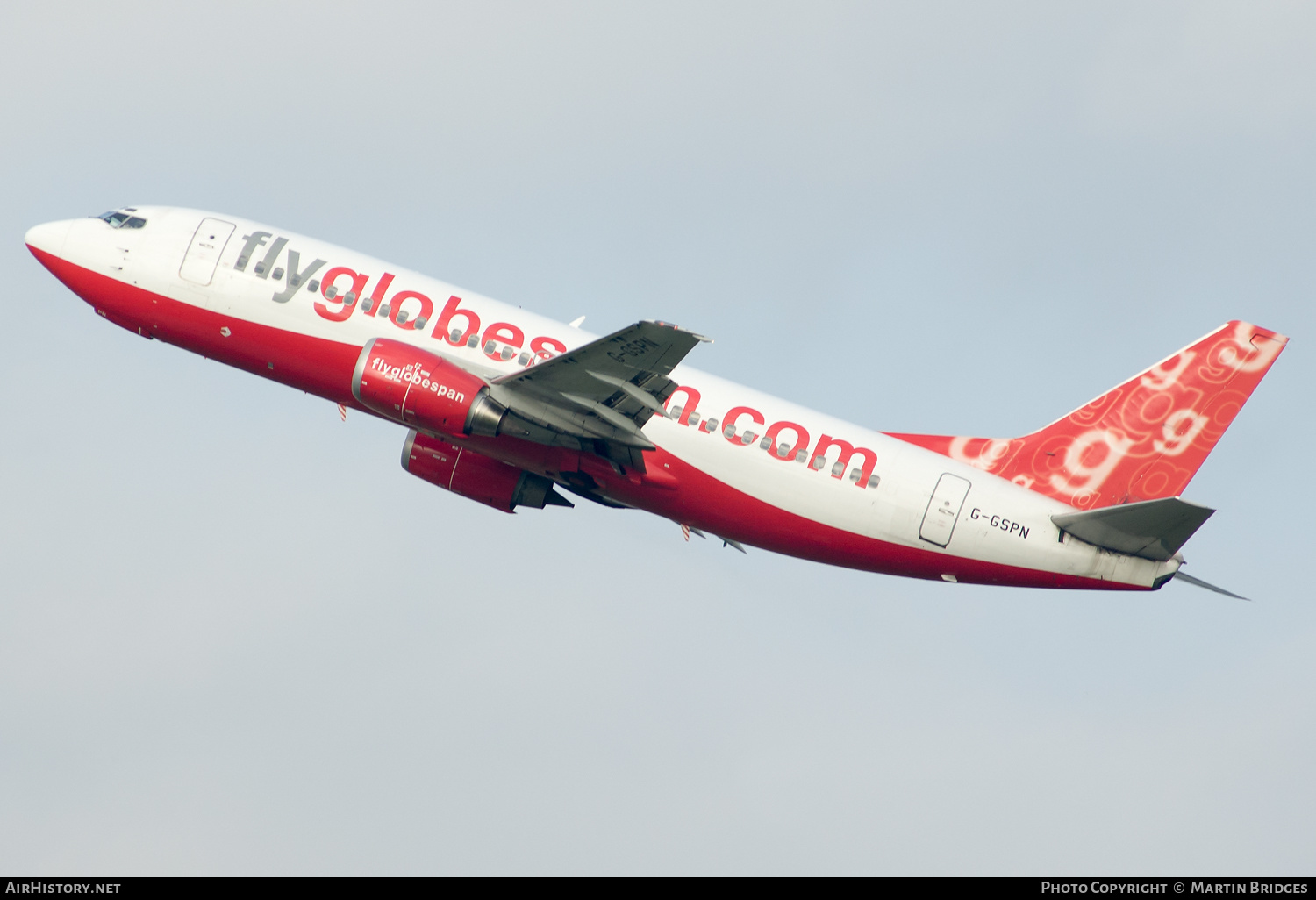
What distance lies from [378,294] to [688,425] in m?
9.73

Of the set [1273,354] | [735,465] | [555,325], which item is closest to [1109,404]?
[1273,354]

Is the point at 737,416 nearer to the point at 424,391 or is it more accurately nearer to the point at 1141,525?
the point at 424,391

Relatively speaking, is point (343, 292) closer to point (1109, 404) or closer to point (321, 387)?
point (321, 387)

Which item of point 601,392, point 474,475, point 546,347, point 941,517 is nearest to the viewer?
point 601,392

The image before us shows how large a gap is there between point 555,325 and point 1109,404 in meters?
16.7

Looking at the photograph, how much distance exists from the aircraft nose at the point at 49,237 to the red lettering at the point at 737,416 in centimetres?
2123

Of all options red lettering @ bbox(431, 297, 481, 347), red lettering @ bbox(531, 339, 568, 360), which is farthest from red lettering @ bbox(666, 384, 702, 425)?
red lettering @ bbox(431, 297, 481, 347)

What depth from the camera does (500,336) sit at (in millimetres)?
35188

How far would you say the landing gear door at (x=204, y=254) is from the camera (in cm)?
3628

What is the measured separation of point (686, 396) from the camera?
34688 mm

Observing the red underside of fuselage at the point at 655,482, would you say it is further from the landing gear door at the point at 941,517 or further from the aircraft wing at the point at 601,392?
the aircraft wing at the point at 601,392

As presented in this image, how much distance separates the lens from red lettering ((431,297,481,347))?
115 ft

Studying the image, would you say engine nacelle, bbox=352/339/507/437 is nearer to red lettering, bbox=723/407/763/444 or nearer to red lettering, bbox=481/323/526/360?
red lettering, bbox=481/323/526/360

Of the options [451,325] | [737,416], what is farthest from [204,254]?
[737,416]
